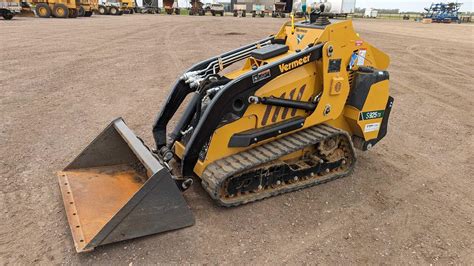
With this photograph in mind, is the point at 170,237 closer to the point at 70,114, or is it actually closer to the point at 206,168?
the point at 206,168

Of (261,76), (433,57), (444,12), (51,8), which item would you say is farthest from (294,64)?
(444,12)

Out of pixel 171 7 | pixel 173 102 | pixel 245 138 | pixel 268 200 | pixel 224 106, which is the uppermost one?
pixel 171 7

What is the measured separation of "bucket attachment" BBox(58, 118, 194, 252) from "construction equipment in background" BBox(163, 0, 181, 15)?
4952 centimetres

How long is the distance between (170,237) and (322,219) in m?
1.52

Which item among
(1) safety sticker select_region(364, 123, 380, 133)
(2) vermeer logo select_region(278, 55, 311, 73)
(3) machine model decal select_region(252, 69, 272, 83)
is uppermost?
(2) vermeer logo select_region(278, 55, 311, 73)

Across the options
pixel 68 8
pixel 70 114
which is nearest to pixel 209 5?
pixel 68 8

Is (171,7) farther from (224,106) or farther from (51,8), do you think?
(224,106)

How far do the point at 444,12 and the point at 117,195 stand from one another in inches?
2323

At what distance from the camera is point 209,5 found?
50000 mm

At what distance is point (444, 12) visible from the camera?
5112 centimetres

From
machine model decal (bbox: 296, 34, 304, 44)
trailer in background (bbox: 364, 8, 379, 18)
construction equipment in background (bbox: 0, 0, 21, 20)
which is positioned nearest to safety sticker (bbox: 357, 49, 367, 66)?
machine model decal (bbox: 296, 34, 304, 44)

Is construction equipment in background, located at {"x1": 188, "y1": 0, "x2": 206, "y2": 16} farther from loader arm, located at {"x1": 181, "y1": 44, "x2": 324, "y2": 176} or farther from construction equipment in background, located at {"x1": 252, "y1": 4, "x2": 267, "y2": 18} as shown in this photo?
loader arm, located at {"x1": 181, "y1": 44, "x2": 324, "y2": 176}

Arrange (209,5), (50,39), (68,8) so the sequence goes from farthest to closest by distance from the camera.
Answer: (209,5), (68,8), (50,39)

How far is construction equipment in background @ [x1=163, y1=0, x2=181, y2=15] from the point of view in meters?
50.2
